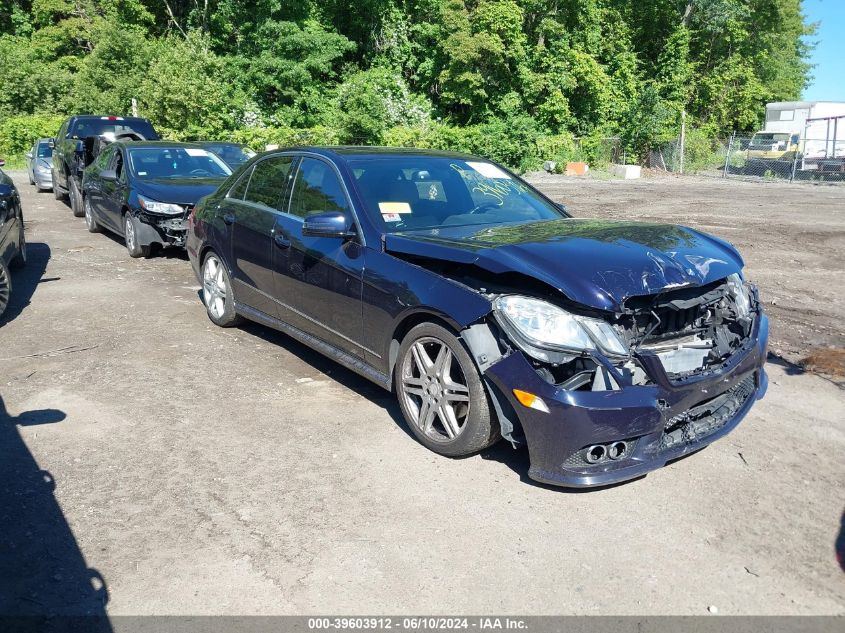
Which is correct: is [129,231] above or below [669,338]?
below

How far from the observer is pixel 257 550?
3.31m

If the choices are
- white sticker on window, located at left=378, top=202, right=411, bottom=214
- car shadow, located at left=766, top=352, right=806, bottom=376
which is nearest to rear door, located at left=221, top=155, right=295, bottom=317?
white sticker on window, located at left=378, top=202, right=411, bottom=214

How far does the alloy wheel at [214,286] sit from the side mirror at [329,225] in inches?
82.5

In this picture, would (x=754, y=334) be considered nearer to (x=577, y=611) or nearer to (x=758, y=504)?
(x=758, y=504)

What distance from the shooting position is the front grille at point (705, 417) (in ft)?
12.2

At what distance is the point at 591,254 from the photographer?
3912mm

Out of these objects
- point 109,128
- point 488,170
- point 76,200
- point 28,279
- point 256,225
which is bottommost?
point 28,279

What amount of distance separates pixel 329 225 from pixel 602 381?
203cm

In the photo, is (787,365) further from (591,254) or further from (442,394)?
(442,394)

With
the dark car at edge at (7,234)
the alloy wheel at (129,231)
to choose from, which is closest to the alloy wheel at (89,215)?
the alloy wheel at (129,231)

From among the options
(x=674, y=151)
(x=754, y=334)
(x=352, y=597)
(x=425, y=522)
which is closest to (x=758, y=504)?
(x=754, y=334)

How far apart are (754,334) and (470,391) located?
1.72m

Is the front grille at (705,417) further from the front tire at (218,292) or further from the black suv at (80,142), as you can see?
the black suv at (80,142)

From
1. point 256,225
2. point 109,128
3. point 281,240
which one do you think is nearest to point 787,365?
point 281,240
